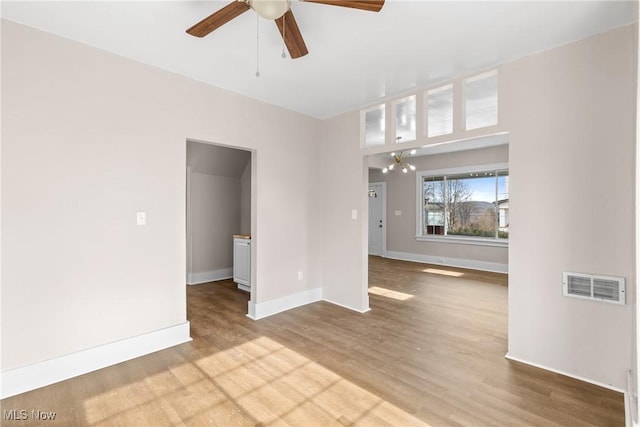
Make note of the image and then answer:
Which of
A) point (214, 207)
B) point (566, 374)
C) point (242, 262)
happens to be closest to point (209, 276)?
point (242, 262)

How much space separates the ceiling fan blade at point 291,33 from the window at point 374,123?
187cm

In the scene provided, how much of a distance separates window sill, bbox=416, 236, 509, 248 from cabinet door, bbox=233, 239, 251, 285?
471 centimetres

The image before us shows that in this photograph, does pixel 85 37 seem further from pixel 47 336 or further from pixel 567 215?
pixel 567 215

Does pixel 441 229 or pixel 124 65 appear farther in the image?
pixel 441 229

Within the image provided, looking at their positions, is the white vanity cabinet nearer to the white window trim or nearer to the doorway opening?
the doorway opening

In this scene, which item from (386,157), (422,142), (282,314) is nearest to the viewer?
(422,142)

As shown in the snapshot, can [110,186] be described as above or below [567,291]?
above

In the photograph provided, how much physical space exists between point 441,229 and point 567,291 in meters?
5.20

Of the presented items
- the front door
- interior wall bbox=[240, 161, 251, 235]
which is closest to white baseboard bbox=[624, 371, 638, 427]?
interior wall bbox=[240, 161, 251, 235]

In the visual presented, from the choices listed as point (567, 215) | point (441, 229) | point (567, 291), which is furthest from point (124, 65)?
point (441, 229)

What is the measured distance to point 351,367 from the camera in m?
2.56

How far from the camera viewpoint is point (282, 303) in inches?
156

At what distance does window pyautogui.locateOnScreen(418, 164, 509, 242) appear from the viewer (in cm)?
657

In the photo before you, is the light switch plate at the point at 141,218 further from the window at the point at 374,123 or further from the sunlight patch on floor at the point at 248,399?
the window at the point at 374,123
